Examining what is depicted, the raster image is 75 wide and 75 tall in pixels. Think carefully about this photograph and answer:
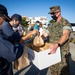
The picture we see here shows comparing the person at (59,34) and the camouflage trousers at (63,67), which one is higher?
the person at (59,34)

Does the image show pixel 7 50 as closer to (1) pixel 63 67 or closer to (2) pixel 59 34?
(2) pixel 59 34

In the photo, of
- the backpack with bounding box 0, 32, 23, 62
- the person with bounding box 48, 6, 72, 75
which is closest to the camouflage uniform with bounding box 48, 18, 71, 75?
the person with bounding box 48, 6, 72, 75

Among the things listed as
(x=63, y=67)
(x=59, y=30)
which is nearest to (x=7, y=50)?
(x=59, y=30)

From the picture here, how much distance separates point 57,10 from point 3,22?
1.60m

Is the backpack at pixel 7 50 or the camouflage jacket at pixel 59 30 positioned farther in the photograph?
the camouflage jacket at pixel 59 30

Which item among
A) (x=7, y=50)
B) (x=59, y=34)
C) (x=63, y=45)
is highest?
(x=7, y=50)

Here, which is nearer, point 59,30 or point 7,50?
point 7,50

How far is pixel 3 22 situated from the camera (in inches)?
76.8

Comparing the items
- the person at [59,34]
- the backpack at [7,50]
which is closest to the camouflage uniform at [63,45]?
A: the person at [59,34]

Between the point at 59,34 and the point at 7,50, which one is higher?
the point at 7,50

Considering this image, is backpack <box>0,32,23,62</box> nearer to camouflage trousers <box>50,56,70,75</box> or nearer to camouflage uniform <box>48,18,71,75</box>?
camouflage uniform <box>48,18,71,75</box>

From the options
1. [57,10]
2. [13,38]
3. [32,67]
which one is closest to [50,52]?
[13,38]

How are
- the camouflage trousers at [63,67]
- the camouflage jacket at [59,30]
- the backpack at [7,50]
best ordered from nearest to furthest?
the backpack at [7,50] < the camouflage jacket at [59,30] < the camouflage trousers at [63,67]

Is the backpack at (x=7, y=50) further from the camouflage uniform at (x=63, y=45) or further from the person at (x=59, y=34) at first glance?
the camouflage uniform at (x=63, y=45)
